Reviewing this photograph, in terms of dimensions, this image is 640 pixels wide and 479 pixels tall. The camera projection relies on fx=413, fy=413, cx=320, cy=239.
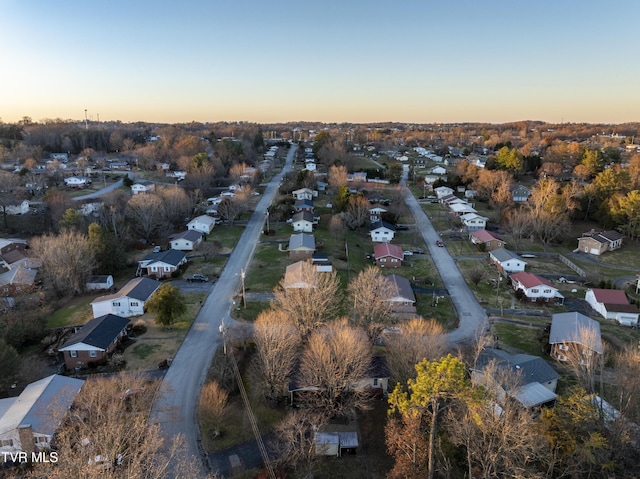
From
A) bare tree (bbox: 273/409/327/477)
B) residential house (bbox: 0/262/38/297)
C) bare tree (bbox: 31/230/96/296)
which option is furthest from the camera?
bare tree (bbox: 31/230/96/296)

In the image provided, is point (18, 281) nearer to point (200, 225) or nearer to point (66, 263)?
point (66, 263)

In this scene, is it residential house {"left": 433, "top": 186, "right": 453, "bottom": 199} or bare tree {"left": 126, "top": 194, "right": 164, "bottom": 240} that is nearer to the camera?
bare tree {"left": 126, "top": 194, "right": 164, "bottom": 240}

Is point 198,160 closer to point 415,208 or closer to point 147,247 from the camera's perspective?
point 147,247

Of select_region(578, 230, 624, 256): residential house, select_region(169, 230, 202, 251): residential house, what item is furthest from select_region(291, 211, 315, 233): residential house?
select_region(578, 230, 624, 256): residential house

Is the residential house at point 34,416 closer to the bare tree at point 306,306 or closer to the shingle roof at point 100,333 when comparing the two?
the shingle roof at point 100,333

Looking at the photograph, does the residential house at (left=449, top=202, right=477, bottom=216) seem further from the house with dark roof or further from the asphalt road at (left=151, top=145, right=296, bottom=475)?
the house with dark roof

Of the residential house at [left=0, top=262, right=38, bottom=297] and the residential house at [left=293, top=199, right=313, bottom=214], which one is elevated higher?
the residential house at [left=293, top=199, right=313, bottom=214]

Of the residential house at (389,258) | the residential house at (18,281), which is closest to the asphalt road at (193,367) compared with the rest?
the residential house at (389,258)

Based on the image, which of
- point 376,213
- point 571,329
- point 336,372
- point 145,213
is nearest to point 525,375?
point 571,329
